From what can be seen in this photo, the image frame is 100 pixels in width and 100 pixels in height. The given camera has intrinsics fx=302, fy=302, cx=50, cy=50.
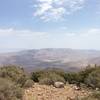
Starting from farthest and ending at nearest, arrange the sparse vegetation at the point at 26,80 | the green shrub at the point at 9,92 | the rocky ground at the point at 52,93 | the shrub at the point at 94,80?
the shrub at the point at 94,80 < the rocky ground at the point at 52,93 < the sparse vegetation at the point at 26,80 < the green shrub at the point at 9,92

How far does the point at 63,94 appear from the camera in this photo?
14109 mm

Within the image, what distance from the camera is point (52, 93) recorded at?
14250 millimetres

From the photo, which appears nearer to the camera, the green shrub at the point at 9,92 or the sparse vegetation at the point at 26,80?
the green shrub at the point at 9,92

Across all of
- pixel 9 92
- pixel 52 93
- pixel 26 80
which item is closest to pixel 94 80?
pixel 52 93

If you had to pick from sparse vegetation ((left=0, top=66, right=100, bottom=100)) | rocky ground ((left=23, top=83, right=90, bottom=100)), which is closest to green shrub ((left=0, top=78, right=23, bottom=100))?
sparse vegetation ((left=0, top=66, right=100, bottom=100))

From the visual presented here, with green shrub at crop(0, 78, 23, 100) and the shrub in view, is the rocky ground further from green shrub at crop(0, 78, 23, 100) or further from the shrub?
the shrub

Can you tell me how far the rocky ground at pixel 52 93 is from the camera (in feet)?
43.3

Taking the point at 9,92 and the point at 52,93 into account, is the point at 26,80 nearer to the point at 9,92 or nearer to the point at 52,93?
the point at 52,93

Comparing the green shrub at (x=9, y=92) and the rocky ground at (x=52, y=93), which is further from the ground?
the green shrub at (x=9, y=92)

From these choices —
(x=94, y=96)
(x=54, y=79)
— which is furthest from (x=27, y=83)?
(x=94, y=96)

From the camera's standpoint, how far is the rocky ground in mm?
13205

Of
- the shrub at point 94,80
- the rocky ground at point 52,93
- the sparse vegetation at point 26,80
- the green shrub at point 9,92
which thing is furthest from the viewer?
the shrub at point 94,80

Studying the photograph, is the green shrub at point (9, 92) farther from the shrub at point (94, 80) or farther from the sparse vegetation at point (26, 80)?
the shrub at point (94, 80)

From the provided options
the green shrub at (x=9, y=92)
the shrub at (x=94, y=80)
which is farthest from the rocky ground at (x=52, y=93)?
the shrub at (x=94, y=80)
